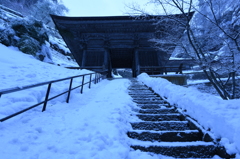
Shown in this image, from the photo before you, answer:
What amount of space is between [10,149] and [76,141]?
2.49ft

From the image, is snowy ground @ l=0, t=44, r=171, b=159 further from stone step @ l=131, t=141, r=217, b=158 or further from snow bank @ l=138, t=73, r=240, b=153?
snow bank @ l=138, t=73, r=240, b=153

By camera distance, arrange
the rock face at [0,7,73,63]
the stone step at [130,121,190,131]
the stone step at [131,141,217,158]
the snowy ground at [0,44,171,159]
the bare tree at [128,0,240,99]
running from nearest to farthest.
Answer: the snowy ground at [0,44,171,159], the stone step at [131,141,217,158], the stone step at [130,121,190,131], the bare tree at [128,0,240,99], the rock face at [0,7,73,63]

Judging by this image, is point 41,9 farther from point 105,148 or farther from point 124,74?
point 105,148

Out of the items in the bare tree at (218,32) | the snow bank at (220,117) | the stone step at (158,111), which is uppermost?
the bare tree at (218,32)

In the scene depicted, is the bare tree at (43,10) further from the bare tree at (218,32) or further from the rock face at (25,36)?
the bare tree at (218,32)

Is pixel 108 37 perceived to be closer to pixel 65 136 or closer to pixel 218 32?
pixel 218 32

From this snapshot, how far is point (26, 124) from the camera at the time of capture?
202cm

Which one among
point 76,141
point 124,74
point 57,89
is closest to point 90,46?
point 57,89

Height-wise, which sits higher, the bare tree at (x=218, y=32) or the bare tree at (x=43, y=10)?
the bare tree at (x=43, y=10)

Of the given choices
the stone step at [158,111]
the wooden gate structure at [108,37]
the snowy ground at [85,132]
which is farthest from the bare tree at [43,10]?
the stone step at [158,111]

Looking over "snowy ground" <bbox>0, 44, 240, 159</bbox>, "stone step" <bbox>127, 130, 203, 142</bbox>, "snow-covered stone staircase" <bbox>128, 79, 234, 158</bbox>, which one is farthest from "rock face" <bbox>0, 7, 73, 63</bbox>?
"stone step" <bbox>127, 130, 203, 142</bbox>

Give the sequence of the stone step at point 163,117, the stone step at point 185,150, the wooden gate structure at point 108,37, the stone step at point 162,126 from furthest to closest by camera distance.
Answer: the wooden gate structure at point 108,37
the stone step at point 163,117
the stone step at point 162,126
the stone step at point 185,150

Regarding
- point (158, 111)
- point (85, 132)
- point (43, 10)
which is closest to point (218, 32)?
point (158, 111)

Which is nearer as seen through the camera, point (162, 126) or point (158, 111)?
point (162, 126)
